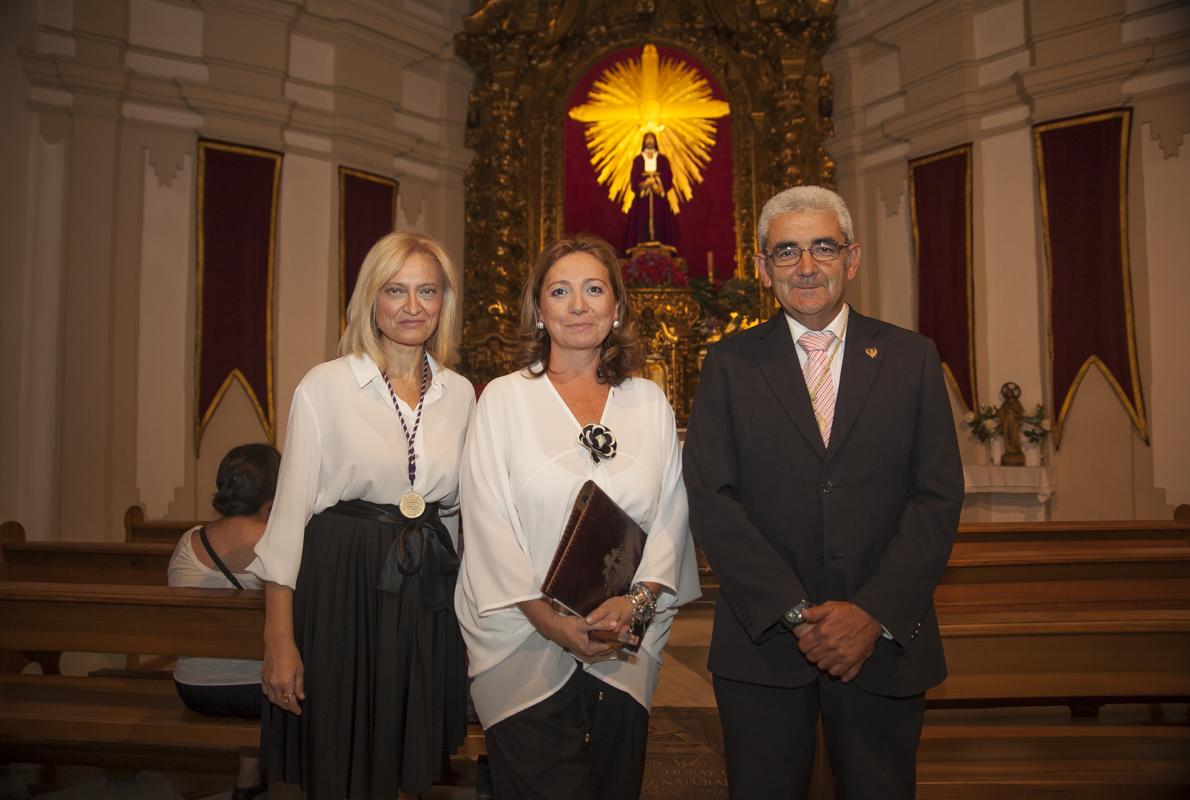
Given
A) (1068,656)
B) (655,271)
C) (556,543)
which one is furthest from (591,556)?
(655,271)

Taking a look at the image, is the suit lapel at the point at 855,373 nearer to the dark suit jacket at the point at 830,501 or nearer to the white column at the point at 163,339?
the dark suit jacket at the point at 830,501

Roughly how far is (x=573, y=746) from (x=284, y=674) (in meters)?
0.76

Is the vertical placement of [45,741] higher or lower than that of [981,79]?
lower

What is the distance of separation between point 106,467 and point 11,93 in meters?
2.82

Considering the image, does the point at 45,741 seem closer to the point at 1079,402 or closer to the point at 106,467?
the point at 106,467

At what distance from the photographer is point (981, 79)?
7664mm

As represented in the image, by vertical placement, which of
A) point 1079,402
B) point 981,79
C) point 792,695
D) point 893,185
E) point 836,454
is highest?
point 981,79

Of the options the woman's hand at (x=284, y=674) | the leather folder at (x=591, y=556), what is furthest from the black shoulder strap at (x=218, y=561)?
the leather folder at (x=591, y=556)

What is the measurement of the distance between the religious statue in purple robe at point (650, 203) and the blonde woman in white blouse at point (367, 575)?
22.5ft

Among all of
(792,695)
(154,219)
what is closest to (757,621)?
(792,695)

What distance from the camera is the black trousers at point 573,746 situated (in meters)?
2.02

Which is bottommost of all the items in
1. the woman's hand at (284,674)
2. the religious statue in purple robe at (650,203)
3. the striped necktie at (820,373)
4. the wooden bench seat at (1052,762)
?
the wooden bench seat at (1052,762)

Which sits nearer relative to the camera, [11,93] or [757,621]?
[757,621]

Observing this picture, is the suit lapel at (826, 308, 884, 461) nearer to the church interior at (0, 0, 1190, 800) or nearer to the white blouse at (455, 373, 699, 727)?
the white blouse at (455, 373, 699, 727)
